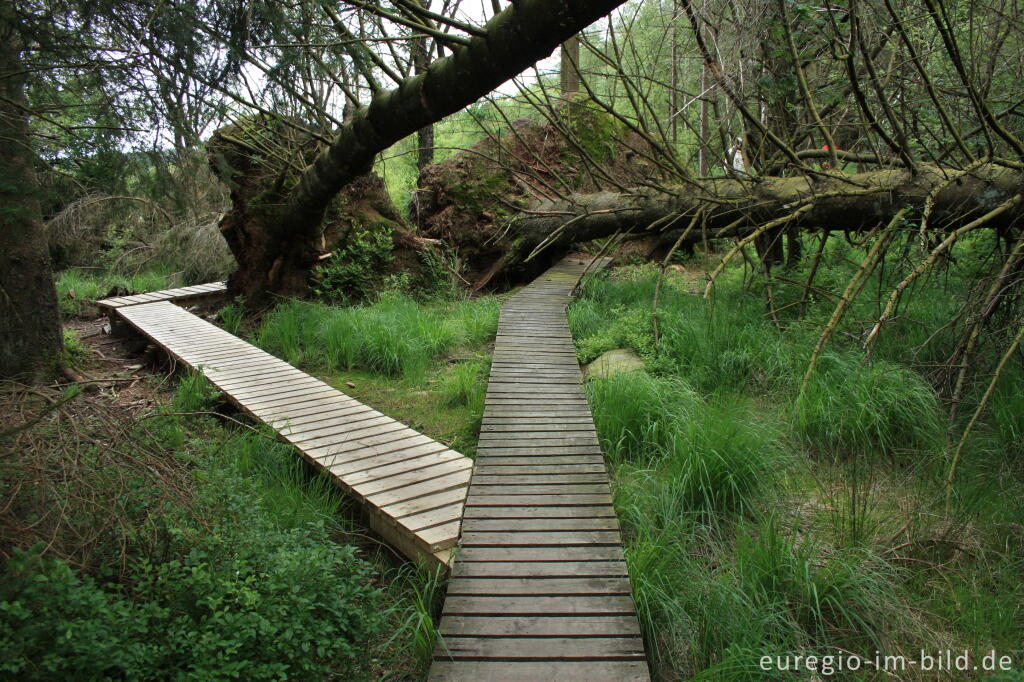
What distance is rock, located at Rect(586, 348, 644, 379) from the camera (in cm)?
563

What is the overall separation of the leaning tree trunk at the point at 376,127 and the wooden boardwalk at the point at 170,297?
144 centimetres

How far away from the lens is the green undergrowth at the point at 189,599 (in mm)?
1930

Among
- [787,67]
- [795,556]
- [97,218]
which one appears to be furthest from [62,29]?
[97,218]

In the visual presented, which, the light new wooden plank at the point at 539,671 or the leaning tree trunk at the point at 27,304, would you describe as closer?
the light new wooden plank at the point at 539,671

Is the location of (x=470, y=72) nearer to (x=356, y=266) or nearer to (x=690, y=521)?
(x=690, y=521)

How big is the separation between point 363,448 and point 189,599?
2204mm

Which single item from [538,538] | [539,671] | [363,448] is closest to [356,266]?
[363,448]

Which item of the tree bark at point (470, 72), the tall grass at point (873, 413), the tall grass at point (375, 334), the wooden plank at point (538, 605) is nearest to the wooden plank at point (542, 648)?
the wooden plank at point (538, 605)

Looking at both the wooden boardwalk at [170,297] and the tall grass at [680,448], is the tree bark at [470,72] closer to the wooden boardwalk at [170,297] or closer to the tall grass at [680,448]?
the tall grass at [680,448]

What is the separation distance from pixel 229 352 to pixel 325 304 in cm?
212

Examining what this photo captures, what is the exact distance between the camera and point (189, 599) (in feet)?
7.91

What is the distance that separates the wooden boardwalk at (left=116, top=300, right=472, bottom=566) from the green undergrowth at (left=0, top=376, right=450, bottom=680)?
32 centimetres

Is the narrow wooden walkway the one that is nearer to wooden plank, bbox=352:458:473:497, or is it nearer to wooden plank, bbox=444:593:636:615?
wooden plank, bbox=444:593:636:615

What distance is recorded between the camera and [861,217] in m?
5.27
